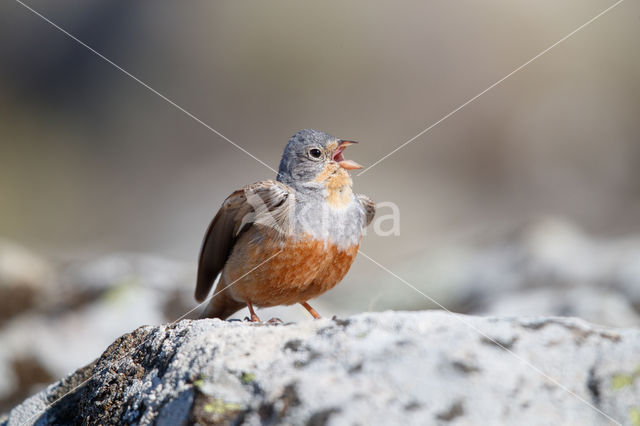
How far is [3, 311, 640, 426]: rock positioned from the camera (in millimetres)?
2791

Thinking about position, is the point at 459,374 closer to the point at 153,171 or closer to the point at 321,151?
the point at 321,151

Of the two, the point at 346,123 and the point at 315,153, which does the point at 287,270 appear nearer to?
the point at 315,153

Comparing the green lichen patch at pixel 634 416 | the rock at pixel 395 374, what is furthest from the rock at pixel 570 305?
the green lichen patch at pixel 634 416

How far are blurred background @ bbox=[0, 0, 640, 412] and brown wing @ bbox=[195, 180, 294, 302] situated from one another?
2.53 metres

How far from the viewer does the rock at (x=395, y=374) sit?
2.79m

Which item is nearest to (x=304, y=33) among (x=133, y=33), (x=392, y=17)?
(x=392, y=17)

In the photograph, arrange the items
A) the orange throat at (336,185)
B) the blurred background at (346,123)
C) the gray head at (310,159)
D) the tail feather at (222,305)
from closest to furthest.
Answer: the orange throat at (336,185) < the tail feather at (222,305) < the gray head at (310,159) < the blurred background at (346,123)

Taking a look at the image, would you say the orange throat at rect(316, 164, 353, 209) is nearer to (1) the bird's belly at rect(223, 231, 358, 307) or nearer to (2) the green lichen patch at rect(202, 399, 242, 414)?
(1) the bird's belly at rect(223, 231, 358, 307)

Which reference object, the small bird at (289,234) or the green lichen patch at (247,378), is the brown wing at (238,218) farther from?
the green lichen patch at (247,378)

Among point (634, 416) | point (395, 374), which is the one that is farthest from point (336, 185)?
point (634, 416)

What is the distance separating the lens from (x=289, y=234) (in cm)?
563

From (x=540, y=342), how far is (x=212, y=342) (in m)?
1.67

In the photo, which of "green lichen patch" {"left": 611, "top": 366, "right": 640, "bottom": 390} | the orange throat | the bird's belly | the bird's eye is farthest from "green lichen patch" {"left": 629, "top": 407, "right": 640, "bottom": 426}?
the bird's eye

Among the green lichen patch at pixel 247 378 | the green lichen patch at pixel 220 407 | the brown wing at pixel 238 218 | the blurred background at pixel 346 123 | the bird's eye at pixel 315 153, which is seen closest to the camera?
the green lichen patch at pixel 220 407
